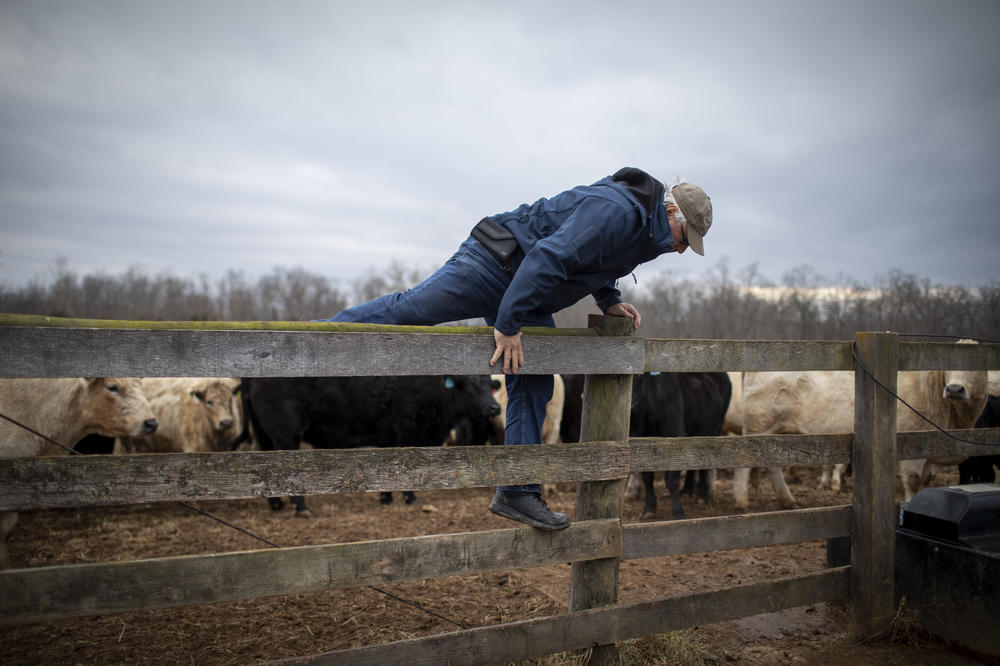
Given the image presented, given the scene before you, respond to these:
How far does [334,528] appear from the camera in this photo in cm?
706

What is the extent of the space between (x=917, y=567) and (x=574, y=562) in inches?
98.4

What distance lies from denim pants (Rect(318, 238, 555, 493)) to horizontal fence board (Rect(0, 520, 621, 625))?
1.20ft

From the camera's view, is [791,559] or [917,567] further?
[791,559]

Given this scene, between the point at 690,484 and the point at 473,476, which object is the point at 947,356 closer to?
the point at 473,476

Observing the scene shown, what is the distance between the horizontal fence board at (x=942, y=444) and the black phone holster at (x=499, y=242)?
2.77 metres

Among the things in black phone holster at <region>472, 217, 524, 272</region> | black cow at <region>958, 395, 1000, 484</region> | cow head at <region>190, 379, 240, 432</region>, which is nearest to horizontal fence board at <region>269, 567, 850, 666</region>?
black phone holster at <region>472, 217, 524, 272</region>

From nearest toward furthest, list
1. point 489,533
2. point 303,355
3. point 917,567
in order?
point 303,355 < point 489,533 < point 917,567

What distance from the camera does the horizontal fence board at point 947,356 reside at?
401cm

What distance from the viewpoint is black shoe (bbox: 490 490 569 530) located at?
9.84 feet

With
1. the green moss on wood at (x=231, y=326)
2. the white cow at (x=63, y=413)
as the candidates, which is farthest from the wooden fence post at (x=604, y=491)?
the white cow at (x=63, y=413)

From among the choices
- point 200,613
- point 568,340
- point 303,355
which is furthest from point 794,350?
point 200,613

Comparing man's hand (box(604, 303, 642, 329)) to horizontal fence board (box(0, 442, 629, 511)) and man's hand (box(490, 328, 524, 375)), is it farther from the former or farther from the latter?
man's hand (box(490, 328, 524, 375))

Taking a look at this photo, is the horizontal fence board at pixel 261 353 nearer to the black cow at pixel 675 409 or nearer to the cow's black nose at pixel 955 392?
the black cow at pixel 675 409

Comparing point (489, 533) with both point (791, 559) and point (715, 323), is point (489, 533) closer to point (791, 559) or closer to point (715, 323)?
point (791, 559)
